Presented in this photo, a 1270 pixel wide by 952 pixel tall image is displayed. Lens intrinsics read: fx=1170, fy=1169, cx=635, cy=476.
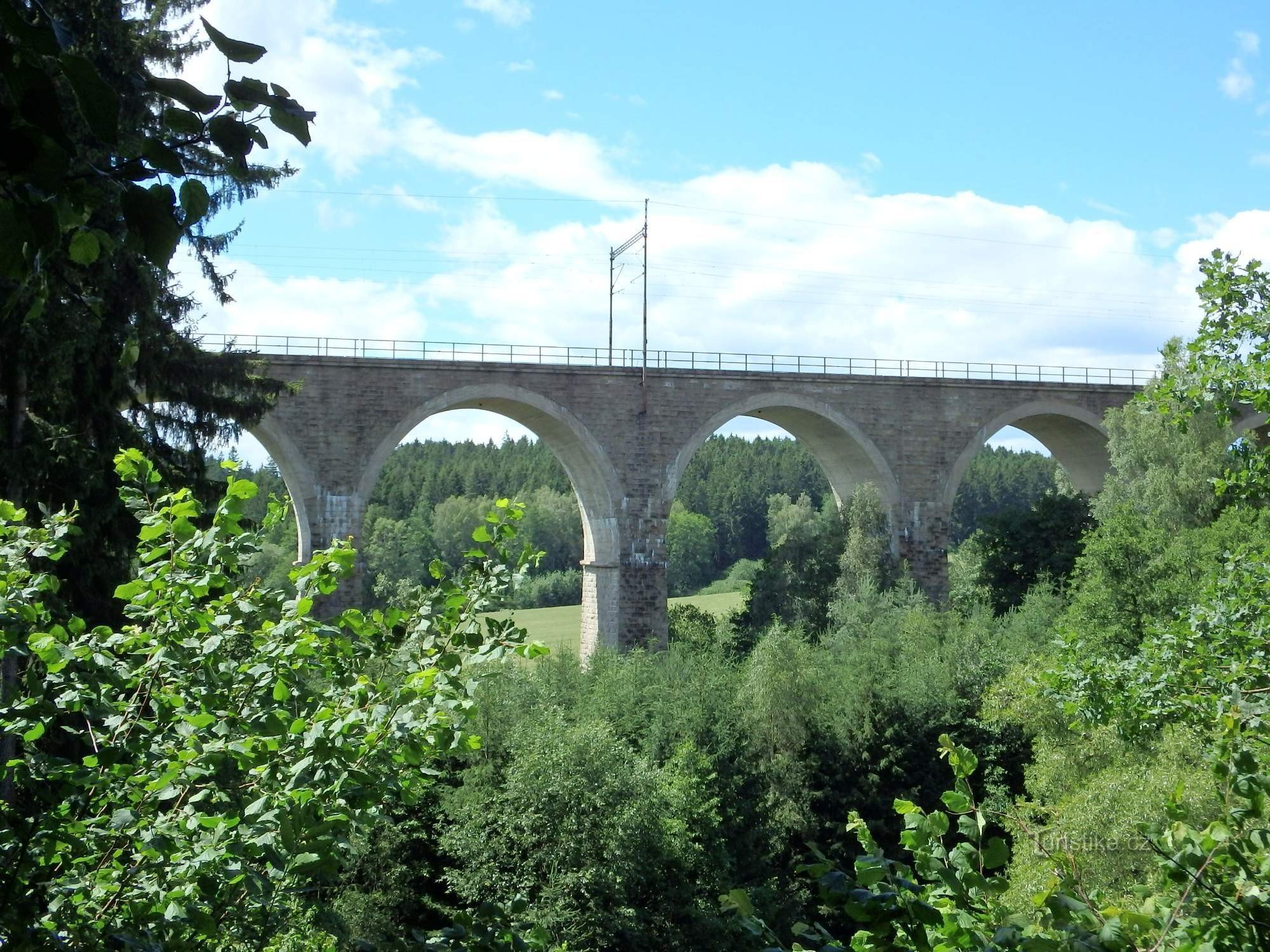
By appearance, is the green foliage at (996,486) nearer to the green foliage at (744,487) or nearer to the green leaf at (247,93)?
the green foliage at (744,487)

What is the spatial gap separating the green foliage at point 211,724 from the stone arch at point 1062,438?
23.6 meters

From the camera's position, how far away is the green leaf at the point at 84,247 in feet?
5.66

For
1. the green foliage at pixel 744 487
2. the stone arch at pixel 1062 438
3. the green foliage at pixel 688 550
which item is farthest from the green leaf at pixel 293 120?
the green foliage at pixel 744 487

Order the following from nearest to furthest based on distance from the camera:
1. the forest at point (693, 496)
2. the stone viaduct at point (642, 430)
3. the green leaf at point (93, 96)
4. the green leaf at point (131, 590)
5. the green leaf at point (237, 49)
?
1. the green leaf at point (93, 96)
2. the green leaf at point (237, 49)
3. the green leaf at point (131, 590)
4. the stone viaduct at point (642, 430)
5. the forest at point (693, 496)

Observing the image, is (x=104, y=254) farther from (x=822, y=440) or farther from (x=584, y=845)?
(x=822, y=440)

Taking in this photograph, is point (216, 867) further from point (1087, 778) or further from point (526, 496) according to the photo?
point (526, 496)

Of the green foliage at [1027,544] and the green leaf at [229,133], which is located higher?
the green leaf at [229,133]

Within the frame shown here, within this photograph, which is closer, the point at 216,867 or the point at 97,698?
the point at 216,867

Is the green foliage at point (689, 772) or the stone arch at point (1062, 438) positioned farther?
the stone arch at point (1062, 438)

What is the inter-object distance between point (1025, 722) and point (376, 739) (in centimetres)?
1693

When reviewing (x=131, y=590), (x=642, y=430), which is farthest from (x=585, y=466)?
(x=131, y=590)

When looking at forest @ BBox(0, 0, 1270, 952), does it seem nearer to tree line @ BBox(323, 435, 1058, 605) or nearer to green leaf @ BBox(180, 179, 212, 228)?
green leaf @ BBox(180, 179, 212, 228)

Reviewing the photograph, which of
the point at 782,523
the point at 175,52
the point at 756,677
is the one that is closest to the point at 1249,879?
the point at 175,52

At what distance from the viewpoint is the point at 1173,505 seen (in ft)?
77.2
